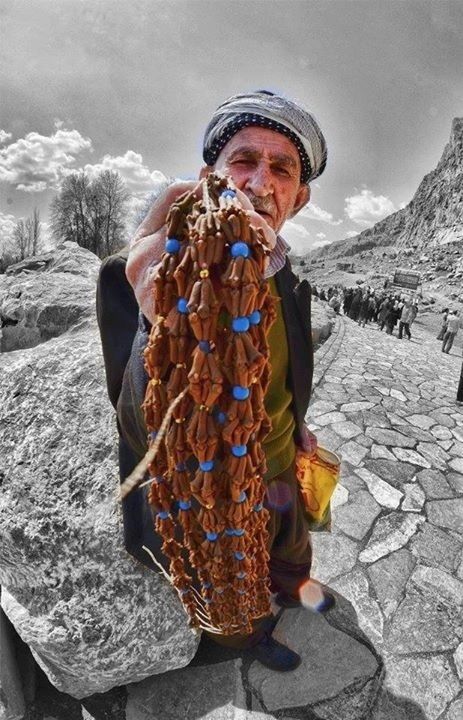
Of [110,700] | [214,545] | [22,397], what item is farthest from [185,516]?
[110,700]

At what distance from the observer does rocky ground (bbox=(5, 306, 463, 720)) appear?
6.03 feet

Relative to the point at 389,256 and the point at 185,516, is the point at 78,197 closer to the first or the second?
the point at 185,516

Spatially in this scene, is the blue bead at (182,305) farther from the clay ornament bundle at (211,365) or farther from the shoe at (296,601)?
the shoe at (296,601)

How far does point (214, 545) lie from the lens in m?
1.01

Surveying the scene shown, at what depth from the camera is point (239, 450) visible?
833 mm

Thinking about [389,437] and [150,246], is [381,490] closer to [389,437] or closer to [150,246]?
[389,437]

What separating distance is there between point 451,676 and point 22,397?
2.67 meters

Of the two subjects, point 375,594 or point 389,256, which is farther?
point 389,256

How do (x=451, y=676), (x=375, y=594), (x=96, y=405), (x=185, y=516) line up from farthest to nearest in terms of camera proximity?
(x=375, y=594)
(x=451, y=676)
(x=96, y=405)
(x=185, y=516)

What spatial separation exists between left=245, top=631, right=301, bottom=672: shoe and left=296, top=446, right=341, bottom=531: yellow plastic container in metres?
0.68

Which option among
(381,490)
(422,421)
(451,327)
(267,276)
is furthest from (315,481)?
(451,327)

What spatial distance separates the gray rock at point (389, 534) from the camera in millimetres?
2784

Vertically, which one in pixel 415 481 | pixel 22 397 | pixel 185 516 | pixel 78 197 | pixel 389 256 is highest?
pixel 389 256

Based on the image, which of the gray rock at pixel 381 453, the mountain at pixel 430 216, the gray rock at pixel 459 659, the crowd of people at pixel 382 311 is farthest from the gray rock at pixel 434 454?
the mountain at pixel 430 216
